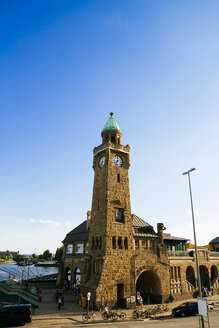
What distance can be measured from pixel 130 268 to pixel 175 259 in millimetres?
10506

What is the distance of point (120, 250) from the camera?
108ft

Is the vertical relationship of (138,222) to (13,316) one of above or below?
above

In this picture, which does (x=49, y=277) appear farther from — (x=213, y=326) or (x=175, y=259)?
(x=213, y=326)

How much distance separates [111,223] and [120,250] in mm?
4079

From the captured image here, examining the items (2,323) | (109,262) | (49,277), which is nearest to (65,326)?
(2,323)

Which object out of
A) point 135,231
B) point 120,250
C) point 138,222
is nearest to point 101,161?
point 138,222

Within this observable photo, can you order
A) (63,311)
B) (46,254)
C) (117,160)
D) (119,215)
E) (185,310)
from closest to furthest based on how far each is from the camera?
1. (185,310)
2. (63,311)
3. (119,215)
4. (117,160)
5. (46,254)

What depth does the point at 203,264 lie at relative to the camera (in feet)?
144

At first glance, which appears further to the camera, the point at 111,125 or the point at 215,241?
the point at 215,241

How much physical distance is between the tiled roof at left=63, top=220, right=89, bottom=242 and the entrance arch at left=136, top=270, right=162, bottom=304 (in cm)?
1409

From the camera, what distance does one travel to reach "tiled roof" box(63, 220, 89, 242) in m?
47.7

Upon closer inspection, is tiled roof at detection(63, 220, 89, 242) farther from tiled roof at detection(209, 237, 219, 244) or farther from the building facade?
tiled roof at detection(209, 237, 219, 244)

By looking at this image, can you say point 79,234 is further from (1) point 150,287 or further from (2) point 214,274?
(2) point 214,274

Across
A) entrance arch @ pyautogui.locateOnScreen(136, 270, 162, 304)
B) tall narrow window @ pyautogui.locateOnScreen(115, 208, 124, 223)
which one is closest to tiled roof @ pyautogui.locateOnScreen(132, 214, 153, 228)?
tall narrow window @ pyautogui.locateOnScreen(115, 208, 124, 223)
